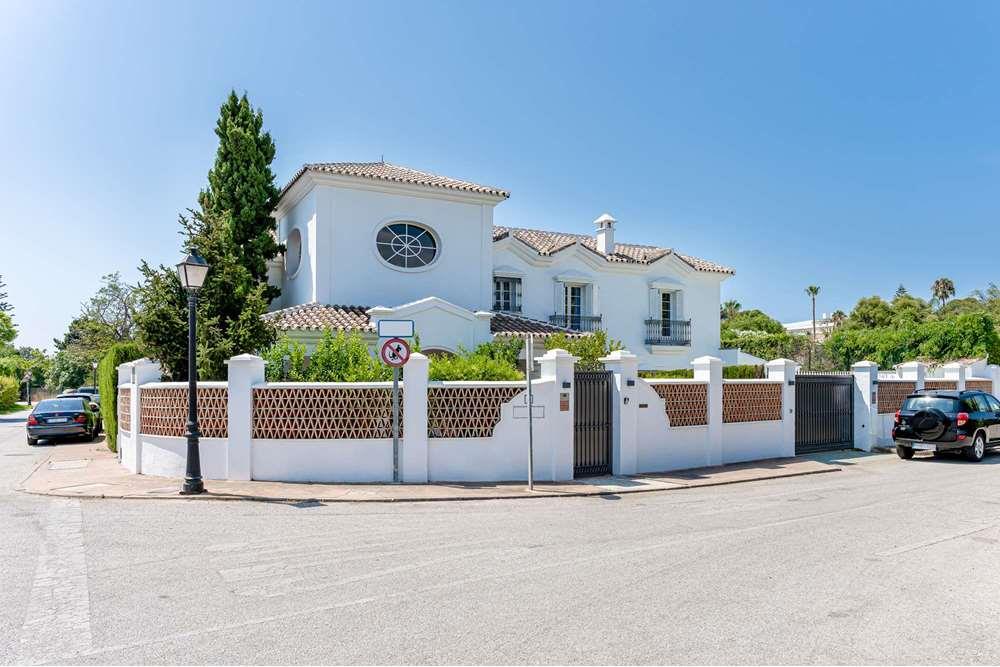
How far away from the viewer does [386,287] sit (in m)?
23.0

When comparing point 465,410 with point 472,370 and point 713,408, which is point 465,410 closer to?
point 472,370

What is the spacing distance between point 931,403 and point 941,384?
608 cm

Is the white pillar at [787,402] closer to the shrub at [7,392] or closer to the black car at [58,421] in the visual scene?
the black car at [58,421]

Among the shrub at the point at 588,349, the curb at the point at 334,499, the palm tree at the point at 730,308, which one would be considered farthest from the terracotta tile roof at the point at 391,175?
the palm tree at the point at 730,308

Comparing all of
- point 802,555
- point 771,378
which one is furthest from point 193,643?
point 771,378

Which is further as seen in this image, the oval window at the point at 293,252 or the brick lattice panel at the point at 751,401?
the oval window at the point at 293,252

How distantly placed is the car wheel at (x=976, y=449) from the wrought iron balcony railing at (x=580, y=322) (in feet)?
50.4

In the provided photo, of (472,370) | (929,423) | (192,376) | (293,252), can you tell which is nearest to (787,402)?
(929,423)

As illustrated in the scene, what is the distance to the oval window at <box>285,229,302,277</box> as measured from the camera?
24.9 meters

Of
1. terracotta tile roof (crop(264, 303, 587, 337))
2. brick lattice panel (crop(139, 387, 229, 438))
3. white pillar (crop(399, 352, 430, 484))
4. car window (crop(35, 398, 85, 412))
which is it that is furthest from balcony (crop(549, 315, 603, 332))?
brick lattice panel (crop(139, 387, 229, 438))

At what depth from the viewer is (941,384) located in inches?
866

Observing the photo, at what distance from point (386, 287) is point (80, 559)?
16.2 m

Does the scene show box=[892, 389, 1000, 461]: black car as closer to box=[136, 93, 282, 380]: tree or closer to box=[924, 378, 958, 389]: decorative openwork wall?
box=[924, 378, 958, 389]: decorative openwork wall

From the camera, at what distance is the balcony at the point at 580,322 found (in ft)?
97.5
